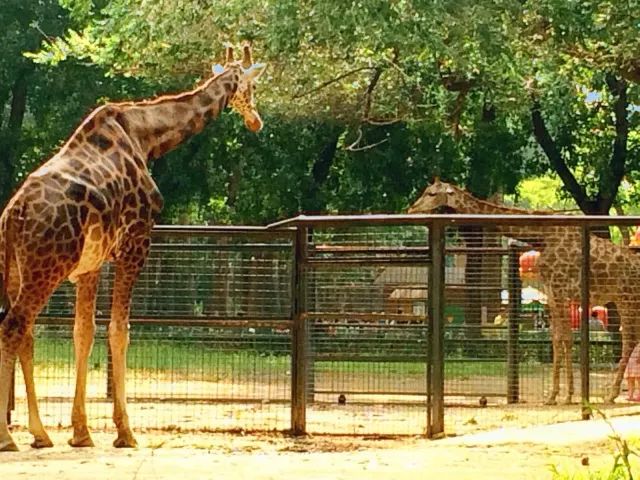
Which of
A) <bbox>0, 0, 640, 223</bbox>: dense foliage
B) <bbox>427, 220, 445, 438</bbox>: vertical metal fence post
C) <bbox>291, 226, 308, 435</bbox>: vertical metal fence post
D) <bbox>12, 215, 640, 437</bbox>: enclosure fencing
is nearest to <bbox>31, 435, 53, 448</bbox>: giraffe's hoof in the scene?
<bbox>12, 215, 640, 437</bbox>: enclosure fencing

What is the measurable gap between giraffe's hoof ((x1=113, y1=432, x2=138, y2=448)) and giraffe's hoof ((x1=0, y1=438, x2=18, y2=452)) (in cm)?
78

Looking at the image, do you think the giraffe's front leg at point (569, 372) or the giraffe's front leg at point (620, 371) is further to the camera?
the giraffe's front leg at point (569, 372)

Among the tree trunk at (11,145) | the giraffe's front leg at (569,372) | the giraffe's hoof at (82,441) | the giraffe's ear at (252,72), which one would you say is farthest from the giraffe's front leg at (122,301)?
the tree trunk at (11,145)

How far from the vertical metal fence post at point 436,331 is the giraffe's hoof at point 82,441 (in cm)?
253

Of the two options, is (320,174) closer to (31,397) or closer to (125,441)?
(125,441)

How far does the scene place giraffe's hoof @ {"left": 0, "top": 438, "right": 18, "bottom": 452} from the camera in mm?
8258

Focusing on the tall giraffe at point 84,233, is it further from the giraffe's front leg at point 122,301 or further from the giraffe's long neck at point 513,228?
the giraffe's long neck at point 513,228

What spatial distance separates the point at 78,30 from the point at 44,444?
19769 millimetres

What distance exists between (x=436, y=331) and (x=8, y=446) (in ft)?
10.7

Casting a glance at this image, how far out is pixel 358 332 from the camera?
1270 cm

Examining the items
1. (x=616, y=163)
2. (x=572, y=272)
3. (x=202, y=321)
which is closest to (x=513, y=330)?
(x=572, y=272)

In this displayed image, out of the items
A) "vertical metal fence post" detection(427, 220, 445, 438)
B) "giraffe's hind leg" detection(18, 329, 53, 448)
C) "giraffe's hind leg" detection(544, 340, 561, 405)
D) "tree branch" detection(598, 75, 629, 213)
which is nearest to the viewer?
"giraffe's hind leg" detection(18, 329, 53, 448)

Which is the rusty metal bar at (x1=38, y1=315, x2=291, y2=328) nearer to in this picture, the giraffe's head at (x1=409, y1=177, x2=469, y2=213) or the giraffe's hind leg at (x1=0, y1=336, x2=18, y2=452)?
the giraffe's hind leg at (x1=0, y1=336, x2=18, y2=452)

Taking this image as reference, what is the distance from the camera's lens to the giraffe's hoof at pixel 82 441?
8.82 m
